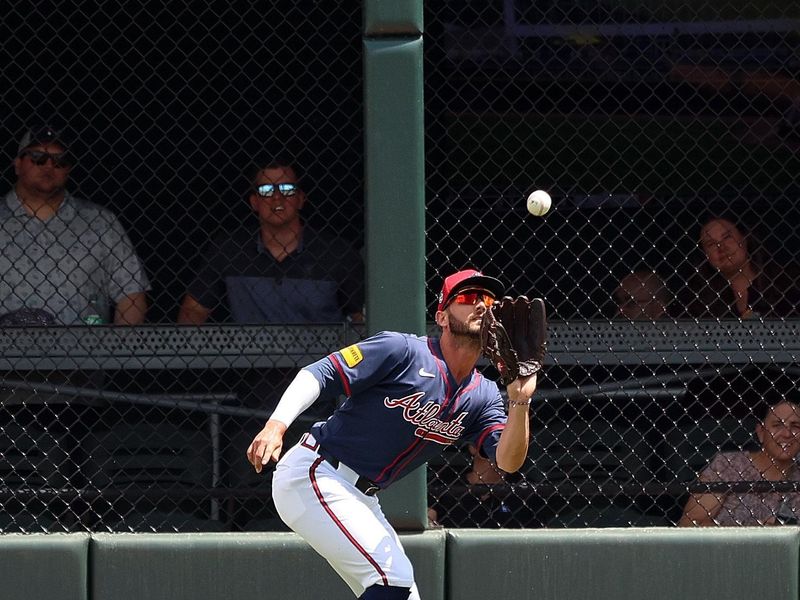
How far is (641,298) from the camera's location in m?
5.84

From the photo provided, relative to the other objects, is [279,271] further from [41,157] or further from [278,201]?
[41,157]

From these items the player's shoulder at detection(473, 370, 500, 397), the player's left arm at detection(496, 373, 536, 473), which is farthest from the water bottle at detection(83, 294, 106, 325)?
the player's left arm at detection(496, 373, 536, 473)

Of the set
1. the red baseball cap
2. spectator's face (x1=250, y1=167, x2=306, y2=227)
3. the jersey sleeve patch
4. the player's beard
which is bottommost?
the jersey sleeve patch

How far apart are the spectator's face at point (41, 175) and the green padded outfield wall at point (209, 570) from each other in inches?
62.5

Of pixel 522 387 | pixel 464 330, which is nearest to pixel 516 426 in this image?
pixel 522 387

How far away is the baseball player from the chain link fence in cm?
82

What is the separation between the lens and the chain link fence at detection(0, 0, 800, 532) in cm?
523

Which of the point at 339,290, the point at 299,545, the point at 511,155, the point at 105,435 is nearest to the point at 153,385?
the point at 105,435

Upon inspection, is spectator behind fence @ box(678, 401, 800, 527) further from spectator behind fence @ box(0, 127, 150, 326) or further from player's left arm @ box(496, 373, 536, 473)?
spectator behind fence @ box(0, 127, 150, 326)

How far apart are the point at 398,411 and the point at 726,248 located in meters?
2.09

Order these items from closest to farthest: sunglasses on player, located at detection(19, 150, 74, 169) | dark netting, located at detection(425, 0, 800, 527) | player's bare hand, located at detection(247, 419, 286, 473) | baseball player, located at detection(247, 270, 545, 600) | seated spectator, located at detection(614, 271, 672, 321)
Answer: player's bare hand, located at detection(247, 419, 286, 473), baseball player, located at detection(247, 270, 545, 600), sunglasses on player, located at detection(19, 150, 74, 169), dark netting, located at detection(425, 0, 800, 527), seated spectator, located at detection(614, 271, 672, 321)

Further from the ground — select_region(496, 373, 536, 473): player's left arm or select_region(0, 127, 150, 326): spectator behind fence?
select_region(0, 127, 150, 326): spectator behind fence

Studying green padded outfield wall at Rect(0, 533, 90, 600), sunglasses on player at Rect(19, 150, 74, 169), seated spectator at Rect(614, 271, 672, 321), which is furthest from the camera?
seated spectator at Rect(614, 271, 672, 321)

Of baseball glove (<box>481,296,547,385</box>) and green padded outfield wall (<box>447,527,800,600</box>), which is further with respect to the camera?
green padded outfield wall (<box>447,527,800,600</box>)
